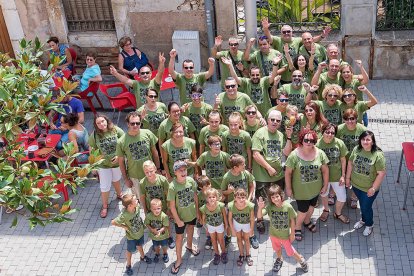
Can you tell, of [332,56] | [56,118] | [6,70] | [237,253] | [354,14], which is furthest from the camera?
[354,14]

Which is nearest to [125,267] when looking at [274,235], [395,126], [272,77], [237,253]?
[237,253]

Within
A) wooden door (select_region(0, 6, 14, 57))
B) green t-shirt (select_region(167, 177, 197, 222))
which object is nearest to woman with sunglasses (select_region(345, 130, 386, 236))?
green t-shirt (select_region(167, 177, 197, 222))

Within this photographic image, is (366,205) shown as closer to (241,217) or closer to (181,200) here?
(241,217)

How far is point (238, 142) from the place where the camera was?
8.30 m

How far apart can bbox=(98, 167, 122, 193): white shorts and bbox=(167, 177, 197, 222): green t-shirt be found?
5.30ft

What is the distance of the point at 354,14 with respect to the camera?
11867 millimetres

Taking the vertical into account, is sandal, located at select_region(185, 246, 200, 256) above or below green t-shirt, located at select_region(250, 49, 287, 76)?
below

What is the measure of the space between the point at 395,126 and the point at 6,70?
24.9ft

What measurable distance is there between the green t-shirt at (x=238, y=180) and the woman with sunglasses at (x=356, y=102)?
6.00 ft

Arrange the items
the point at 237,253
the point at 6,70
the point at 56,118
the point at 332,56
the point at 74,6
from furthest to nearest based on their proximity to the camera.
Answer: the point at 74,6 → the point at 56,118 → the point at 332,56 → the point at 237,253 → the point at 6,70

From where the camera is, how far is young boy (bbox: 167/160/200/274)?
25.0 ft

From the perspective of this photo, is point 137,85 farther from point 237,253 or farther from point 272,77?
point 237,253

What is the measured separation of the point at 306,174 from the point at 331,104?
1337 mm

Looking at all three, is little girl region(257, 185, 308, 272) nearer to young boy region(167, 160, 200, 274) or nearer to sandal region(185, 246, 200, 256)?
young boy region(167, 160, 200, 274)
